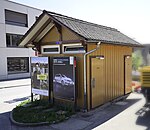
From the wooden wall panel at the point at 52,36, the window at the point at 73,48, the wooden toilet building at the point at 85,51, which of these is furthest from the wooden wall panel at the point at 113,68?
the wooden wall panel at the point at 52,36

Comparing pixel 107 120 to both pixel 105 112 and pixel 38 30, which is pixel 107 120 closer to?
pixel 105 112

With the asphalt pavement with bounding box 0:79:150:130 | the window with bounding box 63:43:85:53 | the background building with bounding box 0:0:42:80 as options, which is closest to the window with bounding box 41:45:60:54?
the window with bounding box 63:43:85:53

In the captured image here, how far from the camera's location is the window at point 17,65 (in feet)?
75.2

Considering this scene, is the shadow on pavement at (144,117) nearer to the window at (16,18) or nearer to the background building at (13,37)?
the background building at (13,37)

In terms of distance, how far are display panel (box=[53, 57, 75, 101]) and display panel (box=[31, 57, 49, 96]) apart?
1.63ft

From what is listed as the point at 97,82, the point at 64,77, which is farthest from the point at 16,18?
the point at 97,82

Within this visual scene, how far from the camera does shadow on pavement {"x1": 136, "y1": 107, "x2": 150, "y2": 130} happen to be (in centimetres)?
676

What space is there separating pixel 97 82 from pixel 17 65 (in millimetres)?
17392

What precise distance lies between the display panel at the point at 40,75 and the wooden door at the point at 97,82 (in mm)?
2363

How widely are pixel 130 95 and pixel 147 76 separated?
447 centimetres

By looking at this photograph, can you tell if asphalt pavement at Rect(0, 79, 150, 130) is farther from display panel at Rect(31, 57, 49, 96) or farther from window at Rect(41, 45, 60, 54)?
window at Rect(41, 45, 60, 54)

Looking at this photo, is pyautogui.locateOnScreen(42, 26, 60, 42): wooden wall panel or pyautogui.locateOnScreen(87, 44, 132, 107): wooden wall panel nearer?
pyautogui.locateOnScreen(42, 26, 60, 42): wooden wall panel

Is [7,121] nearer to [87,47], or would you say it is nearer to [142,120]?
[87,47]

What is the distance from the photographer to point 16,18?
78.2 feet
